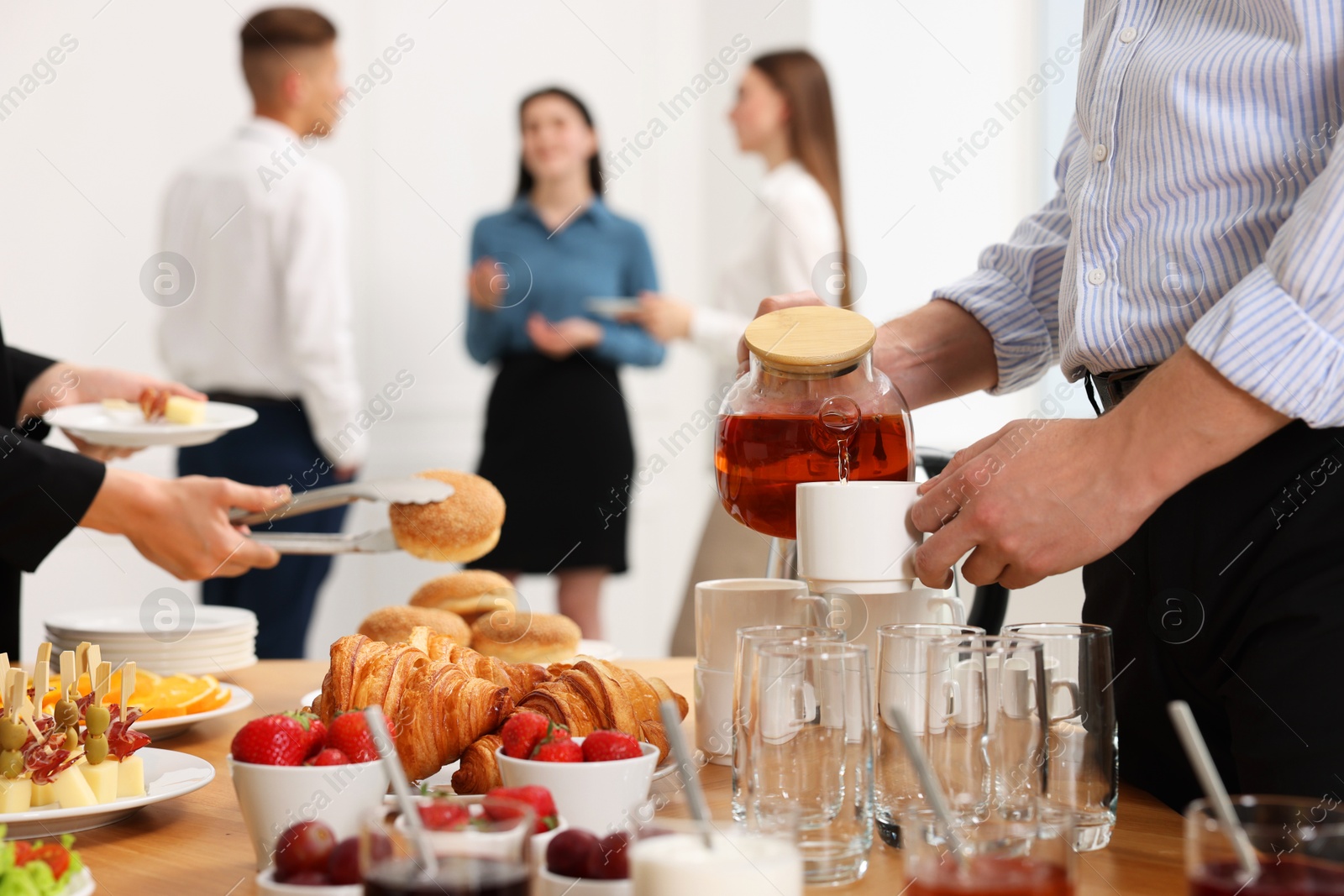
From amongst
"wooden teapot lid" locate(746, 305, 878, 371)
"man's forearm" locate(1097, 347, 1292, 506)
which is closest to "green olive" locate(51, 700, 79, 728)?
"wooden teapot lid" locate(746, 305, 878, 371)

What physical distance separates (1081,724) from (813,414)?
32cm

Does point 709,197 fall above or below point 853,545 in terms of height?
above

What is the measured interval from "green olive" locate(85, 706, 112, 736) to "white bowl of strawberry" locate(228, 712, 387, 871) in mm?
162

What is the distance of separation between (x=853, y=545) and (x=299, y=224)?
2358 mm

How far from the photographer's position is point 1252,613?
0.88 metres

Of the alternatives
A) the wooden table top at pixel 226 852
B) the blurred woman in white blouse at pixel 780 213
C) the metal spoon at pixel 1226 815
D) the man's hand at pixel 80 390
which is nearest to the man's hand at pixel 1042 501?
the wooden table top at pixel 226 852

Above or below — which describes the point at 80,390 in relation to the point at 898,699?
above

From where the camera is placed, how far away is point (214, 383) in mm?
2957

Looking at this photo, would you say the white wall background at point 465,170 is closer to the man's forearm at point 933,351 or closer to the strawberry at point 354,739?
the man's forearm at point 933,351

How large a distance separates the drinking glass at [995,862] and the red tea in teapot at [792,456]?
442 mm

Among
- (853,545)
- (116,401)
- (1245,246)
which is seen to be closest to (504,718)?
(853,545)

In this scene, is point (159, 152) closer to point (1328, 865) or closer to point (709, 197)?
point (709, 197)

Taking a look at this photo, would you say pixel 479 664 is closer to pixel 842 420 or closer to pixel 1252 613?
pixel 842 420

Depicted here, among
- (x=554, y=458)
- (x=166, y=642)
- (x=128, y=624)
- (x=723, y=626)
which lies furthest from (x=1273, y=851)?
(x=554, y=458)
